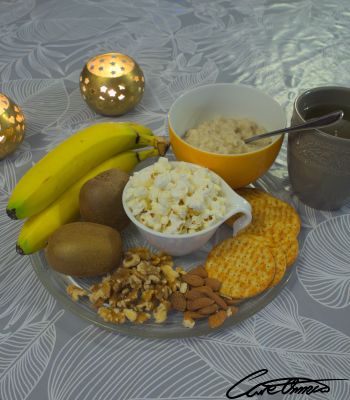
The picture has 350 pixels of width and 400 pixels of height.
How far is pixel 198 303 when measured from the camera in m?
0.67

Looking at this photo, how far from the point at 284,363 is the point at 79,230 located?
1.23 ft

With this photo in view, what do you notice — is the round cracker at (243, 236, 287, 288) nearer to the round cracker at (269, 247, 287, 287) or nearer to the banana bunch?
the round cracker at (269, 247, 287, 287)

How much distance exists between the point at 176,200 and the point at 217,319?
0.20m

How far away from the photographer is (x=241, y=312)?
2.22 feet

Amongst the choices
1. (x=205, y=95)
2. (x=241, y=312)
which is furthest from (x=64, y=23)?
(x=241, y=312)

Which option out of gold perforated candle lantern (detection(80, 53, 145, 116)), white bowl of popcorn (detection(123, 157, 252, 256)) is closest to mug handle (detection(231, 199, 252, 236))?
white bowl of popcorn (detection(123, 157, 252, 256))

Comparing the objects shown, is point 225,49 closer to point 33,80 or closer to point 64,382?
point 33,80

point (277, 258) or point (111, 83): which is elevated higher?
point (111, 83)

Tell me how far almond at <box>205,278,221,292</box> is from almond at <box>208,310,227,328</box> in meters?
0.04

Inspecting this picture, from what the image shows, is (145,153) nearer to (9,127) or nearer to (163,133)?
(163,133)
